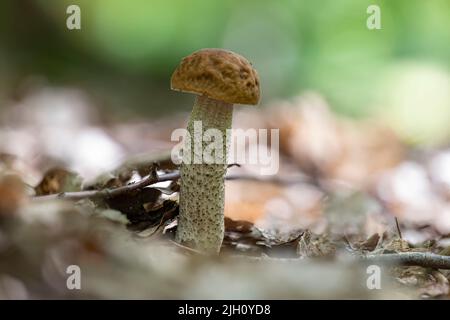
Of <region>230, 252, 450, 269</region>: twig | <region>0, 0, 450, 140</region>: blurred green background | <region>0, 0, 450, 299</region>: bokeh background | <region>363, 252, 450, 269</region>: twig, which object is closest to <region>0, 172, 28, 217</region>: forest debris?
<region>0, 0, 450, 299</region>: bokeh background

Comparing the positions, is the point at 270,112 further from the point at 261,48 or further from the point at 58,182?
the point at 58,182

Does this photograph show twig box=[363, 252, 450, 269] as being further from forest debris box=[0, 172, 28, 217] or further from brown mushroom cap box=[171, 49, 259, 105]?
forest debris box=[0, 172, 28, 217]

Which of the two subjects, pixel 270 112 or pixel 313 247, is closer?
pixel 313 247

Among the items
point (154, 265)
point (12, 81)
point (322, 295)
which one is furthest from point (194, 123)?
point (12, 81)

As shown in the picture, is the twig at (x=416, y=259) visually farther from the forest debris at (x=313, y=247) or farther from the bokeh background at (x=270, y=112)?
the forest debris at (x=313, y=247)

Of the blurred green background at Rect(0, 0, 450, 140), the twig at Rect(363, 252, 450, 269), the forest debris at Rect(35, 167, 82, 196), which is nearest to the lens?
the twig at Rect(363, 252, 450, 269)

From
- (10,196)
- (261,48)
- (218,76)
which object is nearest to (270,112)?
(261,48)
